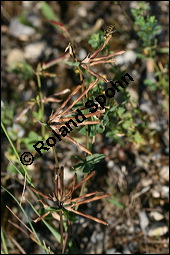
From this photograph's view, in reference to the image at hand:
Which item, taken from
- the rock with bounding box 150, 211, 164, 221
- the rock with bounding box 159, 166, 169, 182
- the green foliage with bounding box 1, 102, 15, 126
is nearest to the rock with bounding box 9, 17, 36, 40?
the green foliage with bounding box 1, 102, 15, 126

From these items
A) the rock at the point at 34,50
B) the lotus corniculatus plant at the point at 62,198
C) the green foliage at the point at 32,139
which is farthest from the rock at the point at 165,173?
the rock at the point at 34,50

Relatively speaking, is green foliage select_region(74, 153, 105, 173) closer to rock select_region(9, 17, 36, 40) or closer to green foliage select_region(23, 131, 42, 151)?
green foliage select_region(23, 131, 42, 151)

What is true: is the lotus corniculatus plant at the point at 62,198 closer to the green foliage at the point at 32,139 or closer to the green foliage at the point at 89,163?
the green foliage at the point at 89,163

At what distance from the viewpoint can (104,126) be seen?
144 cm

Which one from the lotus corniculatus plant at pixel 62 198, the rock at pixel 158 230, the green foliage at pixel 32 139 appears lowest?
the rock at pixel 158 230

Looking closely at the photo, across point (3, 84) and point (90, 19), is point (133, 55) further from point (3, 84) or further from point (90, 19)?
point (3, 84)

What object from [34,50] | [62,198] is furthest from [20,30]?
[62,198]

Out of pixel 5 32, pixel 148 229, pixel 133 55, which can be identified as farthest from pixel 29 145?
pixel 5 32

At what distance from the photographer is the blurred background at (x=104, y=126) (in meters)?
1.96

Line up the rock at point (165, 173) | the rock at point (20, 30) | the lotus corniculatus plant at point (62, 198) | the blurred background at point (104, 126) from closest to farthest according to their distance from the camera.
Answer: the lotus corniculatus plant at point (62, 198), the blurred background at point (104, 126), the rock at point (165, 173), the rock at point (20, 30)

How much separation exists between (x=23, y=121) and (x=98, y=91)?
3.60 feet

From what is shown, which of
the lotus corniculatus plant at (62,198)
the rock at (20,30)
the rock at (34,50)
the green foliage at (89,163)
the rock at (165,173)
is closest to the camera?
the lotus corniculatus plant at (62,198)

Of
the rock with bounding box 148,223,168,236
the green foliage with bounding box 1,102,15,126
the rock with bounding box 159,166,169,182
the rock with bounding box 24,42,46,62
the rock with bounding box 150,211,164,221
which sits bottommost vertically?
the rock with bounding box 148,223,168,236

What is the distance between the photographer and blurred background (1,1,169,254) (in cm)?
196
